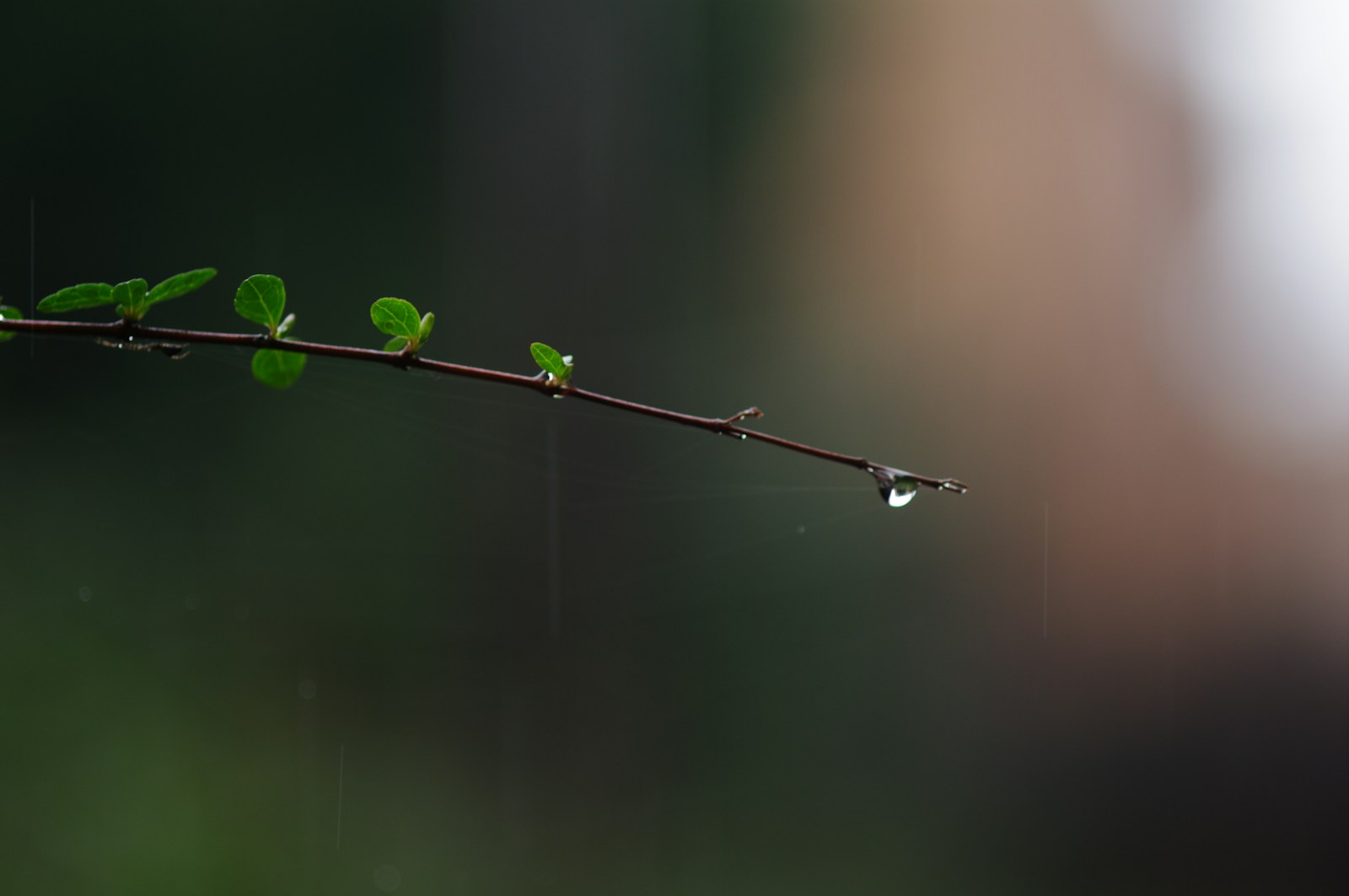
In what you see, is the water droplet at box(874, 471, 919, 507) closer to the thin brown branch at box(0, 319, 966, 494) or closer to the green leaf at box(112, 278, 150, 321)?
the thin brown branch at box(0, 319, 966, 494)

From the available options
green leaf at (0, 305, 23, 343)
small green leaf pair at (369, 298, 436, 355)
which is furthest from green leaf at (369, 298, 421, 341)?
green leaf at (0, 305, 23, 343)

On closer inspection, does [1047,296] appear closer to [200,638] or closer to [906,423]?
[906,423]

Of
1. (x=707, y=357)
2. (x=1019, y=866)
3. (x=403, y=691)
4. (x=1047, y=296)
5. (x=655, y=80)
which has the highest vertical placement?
(x=655, y=80)

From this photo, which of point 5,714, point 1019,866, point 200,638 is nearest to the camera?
point 5,714

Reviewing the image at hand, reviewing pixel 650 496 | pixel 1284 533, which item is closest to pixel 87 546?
pixel 650 496

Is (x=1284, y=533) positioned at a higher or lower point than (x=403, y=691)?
higher

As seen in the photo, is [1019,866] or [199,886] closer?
[199,886]

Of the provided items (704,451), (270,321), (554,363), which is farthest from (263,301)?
(704,451)

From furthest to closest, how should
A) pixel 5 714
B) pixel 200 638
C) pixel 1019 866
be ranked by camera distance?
pixel 1019 866 < pixel 200 638 < pixel 5 714
